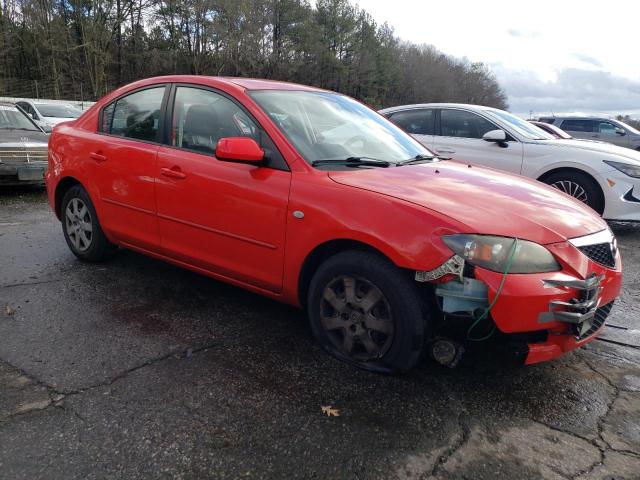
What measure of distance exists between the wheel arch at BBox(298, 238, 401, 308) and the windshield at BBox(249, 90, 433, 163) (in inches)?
22.2

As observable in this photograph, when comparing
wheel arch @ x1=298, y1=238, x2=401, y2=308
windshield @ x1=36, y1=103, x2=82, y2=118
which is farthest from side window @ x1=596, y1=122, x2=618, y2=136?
wheel arch @ x1=298, y1=238, x2=401, y2=308

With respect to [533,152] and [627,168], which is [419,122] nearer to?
[533,152]

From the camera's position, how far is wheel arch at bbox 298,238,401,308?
2.71m

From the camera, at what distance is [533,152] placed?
6.66 metres

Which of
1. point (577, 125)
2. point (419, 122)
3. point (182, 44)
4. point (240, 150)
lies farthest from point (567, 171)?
point (182, 44)

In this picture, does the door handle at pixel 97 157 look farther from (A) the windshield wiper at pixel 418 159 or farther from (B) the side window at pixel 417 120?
(B) the side window at pixel 417 120

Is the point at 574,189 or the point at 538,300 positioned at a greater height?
the point at 574,189

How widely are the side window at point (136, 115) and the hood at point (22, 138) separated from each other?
169 inches

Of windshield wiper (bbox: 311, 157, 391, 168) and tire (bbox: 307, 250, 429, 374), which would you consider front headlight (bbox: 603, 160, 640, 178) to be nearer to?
windshield wiper (bbox: 311, 157, 391, 168)

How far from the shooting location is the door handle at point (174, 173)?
3.45 metres

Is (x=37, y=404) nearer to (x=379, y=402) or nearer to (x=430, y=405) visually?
(x=379, y=402)

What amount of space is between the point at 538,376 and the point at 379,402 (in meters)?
1.01

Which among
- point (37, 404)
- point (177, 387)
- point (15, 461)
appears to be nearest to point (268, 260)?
point (177, 387)

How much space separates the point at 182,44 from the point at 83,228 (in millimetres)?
37019
